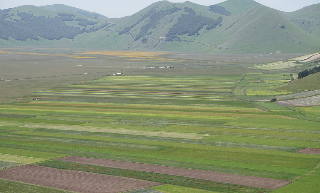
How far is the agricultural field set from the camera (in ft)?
151

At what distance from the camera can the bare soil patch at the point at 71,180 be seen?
43.9 metres

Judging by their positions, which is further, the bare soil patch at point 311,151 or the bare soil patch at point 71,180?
the bare soil patch at point 311,151

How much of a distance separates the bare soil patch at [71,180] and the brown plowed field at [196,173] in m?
4.35

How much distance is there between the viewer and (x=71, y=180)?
4672 cm

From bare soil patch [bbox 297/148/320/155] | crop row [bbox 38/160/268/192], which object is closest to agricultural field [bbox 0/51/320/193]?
crop row [bbox 38/160/268/192]

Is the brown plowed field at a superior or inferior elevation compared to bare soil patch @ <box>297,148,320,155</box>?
inferior

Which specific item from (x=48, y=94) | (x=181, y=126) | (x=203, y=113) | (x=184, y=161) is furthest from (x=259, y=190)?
(x=48, y=94)

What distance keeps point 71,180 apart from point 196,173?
44.6 feet

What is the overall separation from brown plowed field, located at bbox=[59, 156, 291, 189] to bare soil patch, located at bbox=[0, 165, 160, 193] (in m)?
4.35

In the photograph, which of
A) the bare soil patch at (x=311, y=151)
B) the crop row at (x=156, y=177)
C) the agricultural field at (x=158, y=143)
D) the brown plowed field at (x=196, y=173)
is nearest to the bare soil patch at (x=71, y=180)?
the agricultural field at (x=158, y=143)

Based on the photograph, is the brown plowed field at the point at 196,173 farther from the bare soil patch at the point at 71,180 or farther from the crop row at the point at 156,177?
the bare soil patch at the point at 71,180

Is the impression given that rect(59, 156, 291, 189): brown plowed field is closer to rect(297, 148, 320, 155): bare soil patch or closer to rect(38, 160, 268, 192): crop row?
rect(38, 160, 268, 192): crop row

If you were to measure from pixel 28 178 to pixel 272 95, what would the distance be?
90709 mm

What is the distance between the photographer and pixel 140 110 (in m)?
98.4
